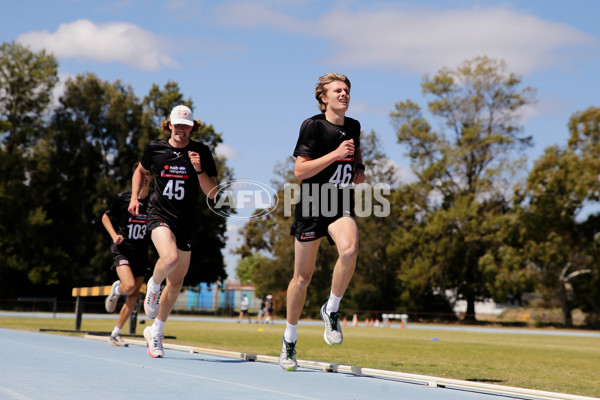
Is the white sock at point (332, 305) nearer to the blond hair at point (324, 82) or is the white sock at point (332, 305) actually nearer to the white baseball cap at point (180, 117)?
the blond hair at point (324, 82)

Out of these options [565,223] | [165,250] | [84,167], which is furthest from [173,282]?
[84,167]

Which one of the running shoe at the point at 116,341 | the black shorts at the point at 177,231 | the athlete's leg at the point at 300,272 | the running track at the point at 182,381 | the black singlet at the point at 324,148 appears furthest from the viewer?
the running shoe at the point at 116,341

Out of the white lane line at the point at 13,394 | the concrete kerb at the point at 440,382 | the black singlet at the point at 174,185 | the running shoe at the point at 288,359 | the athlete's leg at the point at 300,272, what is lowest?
the white lane line at the point at 13,394

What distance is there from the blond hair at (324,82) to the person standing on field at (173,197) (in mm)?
1703

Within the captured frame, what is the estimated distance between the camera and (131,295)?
441 inches

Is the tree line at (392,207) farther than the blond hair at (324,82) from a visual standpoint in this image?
Yes

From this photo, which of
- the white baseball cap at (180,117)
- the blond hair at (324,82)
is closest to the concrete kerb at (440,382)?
the blond hair at (324,82)

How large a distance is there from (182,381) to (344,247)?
1886mm

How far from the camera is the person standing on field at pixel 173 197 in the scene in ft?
26.9

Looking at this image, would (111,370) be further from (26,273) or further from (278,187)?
(278,187)

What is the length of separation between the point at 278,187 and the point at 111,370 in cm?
5274

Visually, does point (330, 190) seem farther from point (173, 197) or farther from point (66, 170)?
point (66, 170)

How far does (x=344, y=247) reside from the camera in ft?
22.1

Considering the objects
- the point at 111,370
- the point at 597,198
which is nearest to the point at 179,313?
the point at 597,198
